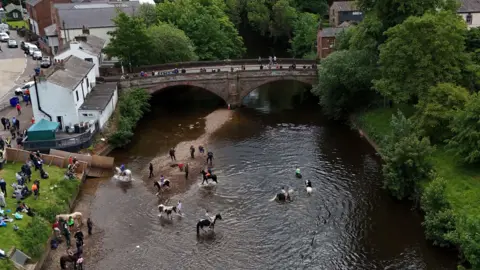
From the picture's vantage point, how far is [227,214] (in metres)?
50.8

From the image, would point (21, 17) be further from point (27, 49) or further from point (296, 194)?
point (296, 194)

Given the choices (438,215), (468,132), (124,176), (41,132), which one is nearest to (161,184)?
(124,176)

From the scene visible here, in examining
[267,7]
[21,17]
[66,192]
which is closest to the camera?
[66,192]

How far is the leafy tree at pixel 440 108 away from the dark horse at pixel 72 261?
3809 centimetres

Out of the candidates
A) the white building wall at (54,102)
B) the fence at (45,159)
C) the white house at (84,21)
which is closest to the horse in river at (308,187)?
the fence at (45,159)

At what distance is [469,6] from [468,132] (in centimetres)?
4997

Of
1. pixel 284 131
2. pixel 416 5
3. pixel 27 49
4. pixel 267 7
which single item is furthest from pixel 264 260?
pixel 267 7

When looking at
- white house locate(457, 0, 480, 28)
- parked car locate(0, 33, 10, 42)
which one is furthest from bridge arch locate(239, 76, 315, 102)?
parked car locate(0, 33, 10, 42)

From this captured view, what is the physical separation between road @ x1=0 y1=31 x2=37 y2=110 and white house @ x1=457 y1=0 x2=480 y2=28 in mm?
74369

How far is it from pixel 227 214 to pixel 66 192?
16.4m

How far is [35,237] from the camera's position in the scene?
142 ft

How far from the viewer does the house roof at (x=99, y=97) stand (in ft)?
219

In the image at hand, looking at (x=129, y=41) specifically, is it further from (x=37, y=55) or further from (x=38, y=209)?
(x=38, y=209)

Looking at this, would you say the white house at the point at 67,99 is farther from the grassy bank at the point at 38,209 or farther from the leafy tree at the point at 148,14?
the leafy tree at the point at 148,14
